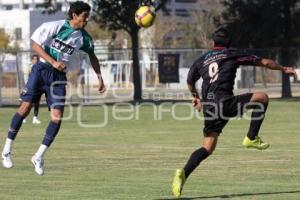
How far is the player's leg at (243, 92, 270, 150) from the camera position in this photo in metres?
11.2

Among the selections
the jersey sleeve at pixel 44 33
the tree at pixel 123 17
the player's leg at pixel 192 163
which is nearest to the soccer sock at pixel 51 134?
the jersey sleeve at pixel 44 33

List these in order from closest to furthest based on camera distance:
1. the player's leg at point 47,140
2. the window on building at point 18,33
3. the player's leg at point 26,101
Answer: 1. the player's leg at point 47,140
2. the player's leg at point 26,101
3. the window on building at point 18,33

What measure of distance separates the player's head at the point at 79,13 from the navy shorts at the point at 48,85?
0.75 m

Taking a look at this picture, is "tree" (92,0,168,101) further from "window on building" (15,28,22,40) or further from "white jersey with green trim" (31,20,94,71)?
"window on building" (15,28,22,40)

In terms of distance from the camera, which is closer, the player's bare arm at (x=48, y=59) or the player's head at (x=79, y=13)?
the player's bare arm at (x=48, y=59)

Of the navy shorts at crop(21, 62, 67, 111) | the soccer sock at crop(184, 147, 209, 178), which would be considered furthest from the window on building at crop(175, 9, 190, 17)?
the soccer sock at crop(184, 147, 209, 178)

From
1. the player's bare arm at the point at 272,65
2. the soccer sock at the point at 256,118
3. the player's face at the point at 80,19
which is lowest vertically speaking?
the soccer sock at the point at 256,118

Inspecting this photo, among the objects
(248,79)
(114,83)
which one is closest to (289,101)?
(248,79)

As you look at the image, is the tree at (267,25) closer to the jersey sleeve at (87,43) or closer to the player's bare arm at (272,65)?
the jersey sleeve at (87,43)

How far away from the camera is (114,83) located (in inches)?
2135

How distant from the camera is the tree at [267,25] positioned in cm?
4544

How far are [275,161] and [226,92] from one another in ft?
13.8

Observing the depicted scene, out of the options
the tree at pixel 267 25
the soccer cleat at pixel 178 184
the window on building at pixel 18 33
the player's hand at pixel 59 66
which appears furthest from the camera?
the window on building at pixel 18 33

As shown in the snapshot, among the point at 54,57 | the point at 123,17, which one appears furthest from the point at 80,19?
the point at 123,17
